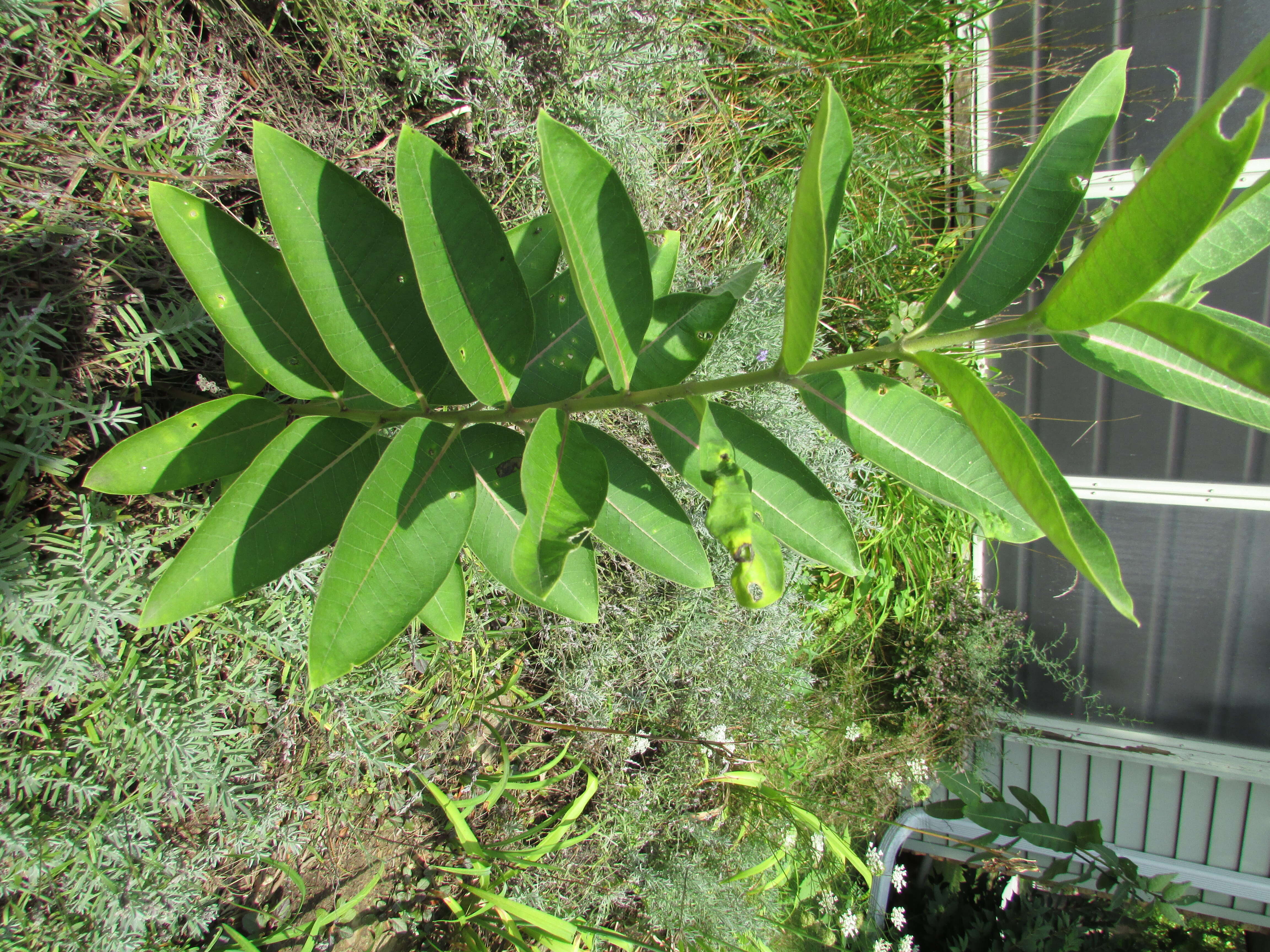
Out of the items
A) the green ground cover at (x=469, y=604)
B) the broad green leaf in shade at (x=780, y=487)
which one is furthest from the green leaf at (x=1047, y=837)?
the broad green leaf in shade at (x=780, y=487)

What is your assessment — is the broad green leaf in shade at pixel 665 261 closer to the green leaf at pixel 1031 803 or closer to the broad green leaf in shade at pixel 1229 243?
the broad green leaf in shade at pixel 1229 243

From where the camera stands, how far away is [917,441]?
1050 millimetres

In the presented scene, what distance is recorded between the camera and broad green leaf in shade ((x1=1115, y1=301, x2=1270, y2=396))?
0.62 meters

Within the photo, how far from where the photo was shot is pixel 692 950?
2.91m

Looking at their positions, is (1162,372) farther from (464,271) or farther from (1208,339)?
(464,271)

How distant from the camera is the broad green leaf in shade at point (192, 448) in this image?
1.15 meters

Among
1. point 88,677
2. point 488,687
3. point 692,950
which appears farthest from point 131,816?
Result: point 692,950

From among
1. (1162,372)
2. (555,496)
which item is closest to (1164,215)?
(1162,372)

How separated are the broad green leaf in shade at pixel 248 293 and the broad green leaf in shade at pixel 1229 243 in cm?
133

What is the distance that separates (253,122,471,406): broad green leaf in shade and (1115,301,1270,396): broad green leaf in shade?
3.26 feet

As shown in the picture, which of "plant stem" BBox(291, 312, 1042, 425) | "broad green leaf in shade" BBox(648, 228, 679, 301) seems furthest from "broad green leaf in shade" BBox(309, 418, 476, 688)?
"broad green leaf in shade" BBox(648, 228, 679, 301)

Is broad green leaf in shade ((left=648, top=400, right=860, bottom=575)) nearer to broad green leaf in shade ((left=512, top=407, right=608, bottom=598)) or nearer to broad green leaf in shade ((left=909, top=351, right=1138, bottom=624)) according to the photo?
broad green leaf in shade ((left=512, top=407, right=608, bottom=598))

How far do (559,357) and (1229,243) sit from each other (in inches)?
41.2

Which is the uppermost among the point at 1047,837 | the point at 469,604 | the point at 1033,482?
the point at 1033,482
